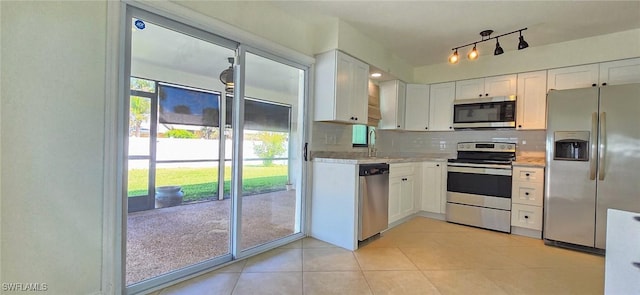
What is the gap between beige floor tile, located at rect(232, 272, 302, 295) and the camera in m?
2.02

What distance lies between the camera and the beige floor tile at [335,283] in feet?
6.70

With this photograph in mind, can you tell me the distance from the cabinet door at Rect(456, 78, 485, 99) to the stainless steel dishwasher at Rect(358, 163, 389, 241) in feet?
6.54

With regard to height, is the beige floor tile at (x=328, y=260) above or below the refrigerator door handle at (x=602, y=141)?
below

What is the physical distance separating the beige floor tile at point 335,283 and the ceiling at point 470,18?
252 cm

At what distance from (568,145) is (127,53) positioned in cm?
432

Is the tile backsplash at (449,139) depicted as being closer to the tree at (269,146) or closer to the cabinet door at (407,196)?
the cabinet door at (407,196)

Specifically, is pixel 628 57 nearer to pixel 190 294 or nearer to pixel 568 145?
pixel 568 145

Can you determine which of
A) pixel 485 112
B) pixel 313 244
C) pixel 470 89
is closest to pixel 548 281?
pixel 313 244

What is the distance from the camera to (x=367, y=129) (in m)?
4.40

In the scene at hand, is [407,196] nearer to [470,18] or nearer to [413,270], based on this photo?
[413,270]

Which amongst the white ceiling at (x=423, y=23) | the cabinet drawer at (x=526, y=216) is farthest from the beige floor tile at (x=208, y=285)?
the cabinet drawer at (x=526, y=216)

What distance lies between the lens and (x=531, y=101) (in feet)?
12.1

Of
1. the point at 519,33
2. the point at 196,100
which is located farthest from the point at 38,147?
the point at 519,33

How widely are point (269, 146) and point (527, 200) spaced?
3.25 metres
